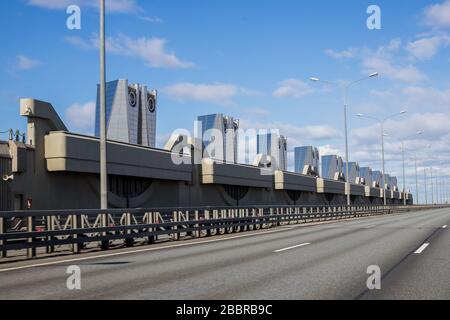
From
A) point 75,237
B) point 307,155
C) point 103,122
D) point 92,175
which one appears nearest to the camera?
point 75,237

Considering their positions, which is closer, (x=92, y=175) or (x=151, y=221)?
(x=151, y=221)

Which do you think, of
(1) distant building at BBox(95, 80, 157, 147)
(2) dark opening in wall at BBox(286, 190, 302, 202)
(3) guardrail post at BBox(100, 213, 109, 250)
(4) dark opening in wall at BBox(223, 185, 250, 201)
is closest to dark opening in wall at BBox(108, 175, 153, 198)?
(4) dark opening in wall at BBox(223, 185, 250, 201)

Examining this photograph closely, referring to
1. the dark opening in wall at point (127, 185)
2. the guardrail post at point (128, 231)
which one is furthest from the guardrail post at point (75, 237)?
the dark opening in wall at point (127, 185)

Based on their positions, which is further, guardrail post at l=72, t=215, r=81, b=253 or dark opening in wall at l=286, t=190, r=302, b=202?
dark opening in wall at l=286, t=190, r=302, b=202

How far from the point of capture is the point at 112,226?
52.7ft

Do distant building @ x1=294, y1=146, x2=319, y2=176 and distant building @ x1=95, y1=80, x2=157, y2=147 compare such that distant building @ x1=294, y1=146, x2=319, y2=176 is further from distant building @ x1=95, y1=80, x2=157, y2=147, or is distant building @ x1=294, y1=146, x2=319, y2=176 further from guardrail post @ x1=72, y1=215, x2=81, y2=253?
guardrail post @ x1=72, y1=215, x2=81, y2=253

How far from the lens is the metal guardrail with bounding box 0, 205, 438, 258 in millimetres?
13297

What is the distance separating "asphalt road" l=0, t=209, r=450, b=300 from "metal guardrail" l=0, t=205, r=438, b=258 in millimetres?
791

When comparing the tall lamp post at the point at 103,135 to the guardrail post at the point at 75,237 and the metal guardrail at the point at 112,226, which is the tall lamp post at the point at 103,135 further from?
the guardrail post at the point at 75,237

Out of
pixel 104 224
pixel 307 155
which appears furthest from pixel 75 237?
pixel 307 155

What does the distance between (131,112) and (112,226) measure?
81155 millimetres

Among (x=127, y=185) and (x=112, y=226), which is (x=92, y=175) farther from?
(x=112, y=226)
